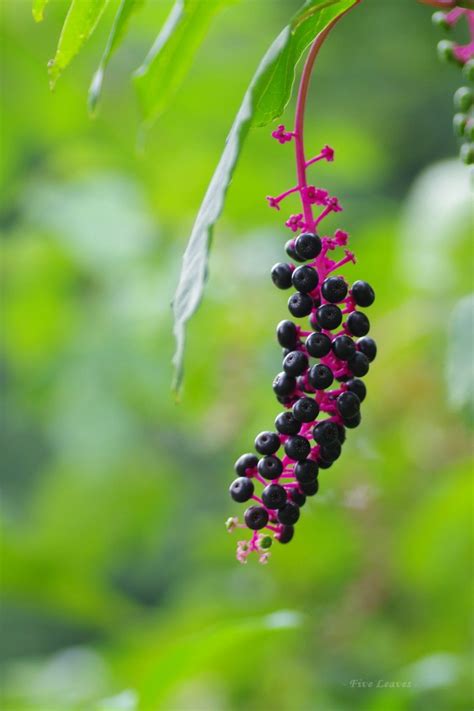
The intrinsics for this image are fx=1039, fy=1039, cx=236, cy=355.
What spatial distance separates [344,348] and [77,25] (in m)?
0.44

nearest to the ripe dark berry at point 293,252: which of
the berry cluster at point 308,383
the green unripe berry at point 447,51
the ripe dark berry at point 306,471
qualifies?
the berry cluster at point 308,383

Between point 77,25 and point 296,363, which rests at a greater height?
point 77,25

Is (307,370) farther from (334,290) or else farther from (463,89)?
(463,89)

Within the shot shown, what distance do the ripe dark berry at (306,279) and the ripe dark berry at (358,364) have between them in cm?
9

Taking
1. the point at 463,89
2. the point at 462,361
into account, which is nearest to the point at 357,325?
the point at 463,89

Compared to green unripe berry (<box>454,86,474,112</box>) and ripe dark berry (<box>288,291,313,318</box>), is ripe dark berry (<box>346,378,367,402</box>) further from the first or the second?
green unripe berry (<box>454,86,474,112</box>)

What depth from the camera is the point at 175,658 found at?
1.92 m

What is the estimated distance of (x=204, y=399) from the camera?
3.55 m

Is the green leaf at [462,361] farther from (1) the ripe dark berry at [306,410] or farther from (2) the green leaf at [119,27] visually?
(2) the green leaf at [119,27]

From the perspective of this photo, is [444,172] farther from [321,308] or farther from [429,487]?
[321,308]

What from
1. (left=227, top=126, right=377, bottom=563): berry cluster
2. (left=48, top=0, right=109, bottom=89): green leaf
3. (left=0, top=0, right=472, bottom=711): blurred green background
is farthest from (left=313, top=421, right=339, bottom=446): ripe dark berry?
(left=0, top=0, right=472, bottom=711): blurred green background

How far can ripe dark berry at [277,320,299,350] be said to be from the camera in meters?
1.12

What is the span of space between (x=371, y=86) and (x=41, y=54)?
3065 mm

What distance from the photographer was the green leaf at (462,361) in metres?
1.86
